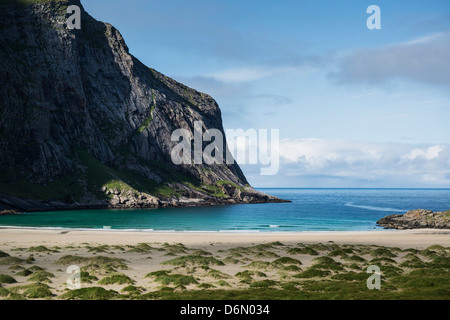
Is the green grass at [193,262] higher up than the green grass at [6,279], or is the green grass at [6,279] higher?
the green grass at [6,279]

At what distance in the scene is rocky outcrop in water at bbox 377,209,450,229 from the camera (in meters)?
93.6

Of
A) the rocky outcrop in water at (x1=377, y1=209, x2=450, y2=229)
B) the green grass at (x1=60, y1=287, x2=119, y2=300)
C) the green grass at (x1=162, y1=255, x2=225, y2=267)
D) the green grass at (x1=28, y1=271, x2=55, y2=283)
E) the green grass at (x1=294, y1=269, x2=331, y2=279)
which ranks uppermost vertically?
the green grass at (x1=60, y1=287, x2=119, y2=300)

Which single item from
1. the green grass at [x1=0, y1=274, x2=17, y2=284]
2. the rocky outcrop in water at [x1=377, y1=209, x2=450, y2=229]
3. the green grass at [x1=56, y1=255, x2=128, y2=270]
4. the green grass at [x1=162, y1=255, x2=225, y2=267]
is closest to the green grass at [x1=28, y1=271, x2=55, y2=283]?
the green grass at [x1=0, y1=274, x2=17, y2=284]

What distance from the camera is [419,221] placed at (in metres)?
97.8

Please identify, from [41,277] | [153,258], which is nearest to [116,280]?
[41,277]

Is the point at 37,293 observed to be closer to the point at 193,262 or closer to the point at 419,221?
the point at 193,262

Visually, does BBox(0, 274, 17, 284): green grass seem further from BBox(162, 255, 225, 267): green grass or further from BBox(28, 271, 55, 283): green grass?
BBox(162, 255, 225, 267): green grass

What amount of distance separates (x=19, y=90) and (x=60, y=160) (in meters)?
40.6

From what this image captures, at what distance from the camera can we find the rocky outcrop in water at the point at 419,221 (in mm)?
93625

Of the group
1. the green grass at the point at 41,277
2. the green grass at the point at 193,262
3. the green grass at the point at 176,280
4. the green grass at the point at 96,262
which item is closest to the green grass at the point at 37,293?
the green grass at the point at 41,277

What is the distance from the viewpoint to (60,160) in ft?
624

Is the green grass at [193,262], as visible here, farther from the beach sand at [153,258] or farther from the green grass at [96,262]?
the green grass at [96,262]
